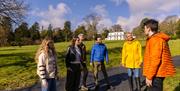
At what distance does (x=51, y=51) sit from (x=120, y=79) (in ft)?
23.4

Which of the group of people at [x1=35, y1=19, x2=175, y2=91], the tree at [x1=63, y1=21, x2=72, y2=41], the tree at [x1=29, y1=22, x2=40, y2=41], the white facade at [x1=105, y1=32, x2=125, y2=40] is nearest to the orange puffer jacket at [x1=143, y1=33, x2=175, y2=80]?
the group of people at [x1=35, y1=19, x2=175, y2=91]

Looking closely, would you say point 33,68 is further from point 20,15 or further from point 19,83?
point 20,15

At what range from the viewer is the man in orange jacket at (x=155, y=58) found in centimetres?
713

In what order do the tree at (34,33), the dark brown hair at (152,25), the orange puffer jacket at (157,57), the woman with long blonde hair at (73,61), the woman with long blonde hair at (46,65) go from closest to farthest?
1. the orange puffer jacket at (157,57)
2. the dark brown hair at (152,25)
3. the woman with long blonde hair at (46,65)
4. the woman with long blonde hair at (73,61)
5. the tree at (34,33)

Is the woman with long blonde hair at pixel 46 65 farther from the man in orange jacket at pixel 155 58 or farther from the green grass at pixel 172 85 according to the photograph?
the green grass at pixel 172 85

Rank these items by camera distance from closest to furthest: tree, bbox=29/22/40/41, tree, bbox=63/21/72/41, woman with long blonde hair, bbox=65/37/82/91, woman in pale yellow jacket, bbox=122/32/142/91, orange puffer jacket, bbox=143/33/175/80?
orange puffer jacket, bbox=143/33/175/80, woman with long blonde hair, bbox=65/37/82/91, woman in pale yellow jacket, bbox=122/32/142/91, tree, bbox=29/22/40/41, tree, bbox=63/21/72/41

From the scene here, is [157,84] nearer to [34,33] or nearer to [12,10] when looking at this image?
[12,10]

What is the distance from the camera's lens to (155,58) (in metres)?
7.12

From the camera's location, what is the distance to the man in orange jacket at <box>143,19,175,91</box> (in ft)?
23.4

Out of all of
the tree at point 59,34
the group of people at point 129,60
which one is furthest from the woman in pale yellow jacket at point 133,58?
the tree at point 59,34

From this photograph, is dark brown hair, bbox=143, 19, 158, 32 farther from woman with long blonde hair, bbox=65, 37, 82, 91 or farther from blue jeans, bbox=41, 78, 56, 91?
woman with long blonde hair, bbox=65, 37, 82, 91

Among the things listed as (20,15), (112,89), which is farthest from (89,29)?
(112,89)

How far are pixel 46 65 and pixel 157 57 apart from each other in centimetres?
319

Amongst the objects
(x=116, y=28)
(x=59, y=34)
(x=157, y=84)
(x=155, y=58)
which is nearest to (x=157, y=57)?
(x=155, y=58)
